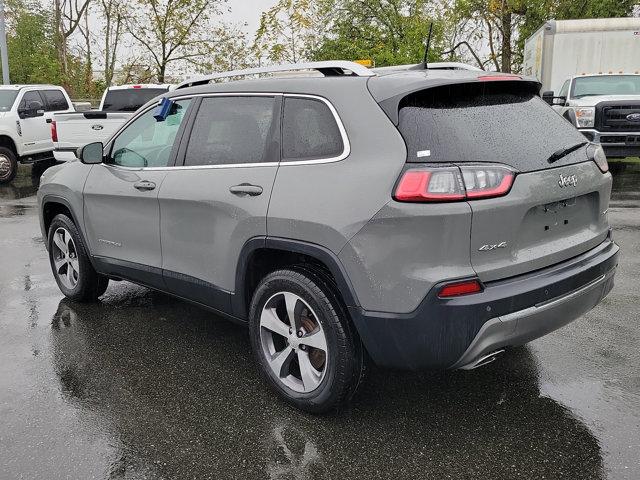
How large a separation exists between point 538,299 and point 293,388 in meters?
1.33

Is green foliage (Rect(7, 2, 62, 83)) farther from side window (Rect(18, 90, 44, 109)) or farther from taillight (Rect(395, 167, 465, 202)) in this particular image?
taillight (Rect(395, 167, 465, 202))

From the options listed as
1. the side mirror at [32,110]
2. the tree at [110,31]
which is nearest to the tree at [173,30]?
the tree at [110,31]

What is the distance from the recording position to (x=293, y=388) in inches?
133

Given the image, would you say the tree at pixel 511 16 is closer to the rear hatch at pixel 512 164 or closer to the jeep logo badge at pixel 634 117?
the jeep logo badge at pixel 634 117

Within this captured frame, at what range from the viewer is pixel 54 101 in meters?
14.8

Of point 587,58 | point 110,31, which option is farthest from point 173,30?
point 587,58

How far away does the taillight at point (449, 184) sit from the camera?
9.03 feet

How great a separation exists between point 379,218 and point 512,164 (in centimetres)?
68

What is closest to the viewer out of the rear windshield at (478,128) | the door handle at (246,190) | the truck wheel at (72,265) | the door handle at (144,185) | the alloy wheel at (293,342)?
the rear windshield at (478,128)

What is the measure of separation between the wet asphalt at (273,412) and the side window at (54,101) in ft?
36.4

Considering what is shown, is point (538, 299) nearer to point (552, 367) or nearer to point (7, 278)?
point (552, 367)

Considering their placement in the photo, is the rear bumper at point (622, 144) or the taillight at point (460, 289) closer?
the taillight at point (460, 289)

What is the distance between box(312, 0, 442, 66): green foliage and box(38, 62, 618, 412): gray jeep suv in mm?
19686

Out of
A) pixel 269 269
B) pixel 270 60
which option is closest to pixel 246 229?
pixel 269 269
